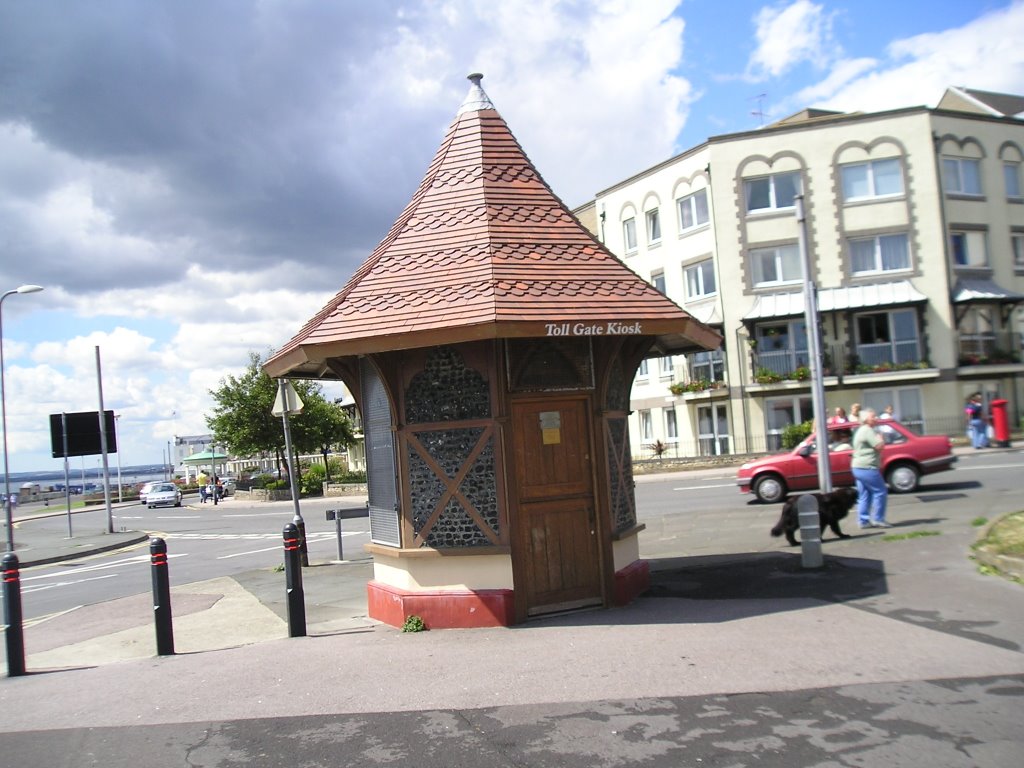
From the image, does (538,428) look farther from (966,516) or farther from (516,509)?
(966,516)

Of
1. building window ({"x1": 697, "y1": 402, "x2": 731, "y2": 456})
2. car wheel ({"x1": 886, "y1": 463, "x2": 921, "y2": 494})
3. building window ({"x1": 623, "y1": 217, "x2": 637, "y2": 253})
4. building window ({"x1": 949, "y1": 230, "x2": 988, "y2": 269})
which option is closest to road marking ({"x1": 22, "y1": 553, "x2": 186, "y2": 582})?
car wheel ({"x1": 886, "y1": 463, "x2": 921, "y2": 494})

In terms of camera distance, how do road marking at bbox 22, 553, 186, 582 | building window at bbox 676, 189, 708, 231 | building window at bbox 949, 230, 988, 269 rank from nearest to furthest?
road marking at bbox 22, 553, 186, 582
building window at bbox 949, 230, 988, 269
building window at bbox 676, 189, 708, 231

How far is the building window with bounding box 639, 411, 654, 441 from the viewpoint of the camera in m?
42.9

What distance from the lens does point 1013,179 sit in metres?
38.2

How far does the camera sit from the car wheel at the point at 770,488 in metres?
19.6

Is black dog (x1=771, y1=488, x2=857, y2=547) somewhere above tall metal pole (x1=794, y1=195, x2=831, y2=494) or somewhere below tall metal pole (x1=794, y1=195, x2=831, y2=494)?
below

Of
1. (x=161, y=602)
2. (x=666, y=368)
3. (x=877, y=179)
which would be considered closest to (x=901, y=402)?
(x=877, y=179)

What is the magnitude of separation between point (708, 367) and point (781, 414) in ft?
12.3

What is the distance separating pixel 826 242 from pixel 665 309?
30.8 meters

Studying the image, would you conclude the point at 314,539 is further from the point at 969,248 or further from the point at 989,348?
the point at 969,248

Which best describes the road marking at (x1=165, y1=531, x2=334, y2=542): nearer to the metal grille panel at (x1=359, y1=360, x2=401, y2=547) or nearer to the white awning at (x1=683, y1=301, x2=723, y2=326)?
the metal grille panel at (x1=359, y1=360, x2=401, y2=547)

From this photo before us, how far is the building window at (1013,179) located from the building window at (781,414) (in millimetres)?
12506

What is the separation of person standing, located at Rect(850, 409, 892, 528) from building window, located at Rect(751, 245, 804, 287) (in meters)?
24.9

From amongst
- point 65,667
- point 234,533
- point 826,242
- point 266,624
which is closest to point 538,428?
point 266,624
